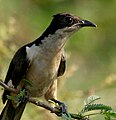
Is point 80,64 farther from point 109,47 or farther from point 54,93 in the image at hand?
point 54,93

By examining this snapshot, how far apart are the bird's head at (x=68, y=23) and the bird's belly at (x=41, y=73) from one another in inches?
12.9

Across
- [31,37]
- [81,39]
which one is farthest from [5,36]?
[81,39]

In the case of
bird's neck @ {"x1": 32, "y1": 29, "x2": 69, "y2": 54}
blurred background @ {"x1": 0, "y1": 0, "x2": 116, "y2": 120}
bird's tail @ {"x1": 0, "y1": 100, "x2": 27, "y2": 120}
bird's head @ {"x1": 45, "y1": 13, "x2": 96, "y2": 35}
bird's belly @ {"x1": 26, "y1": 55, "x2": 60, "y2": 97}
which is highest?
blurred background @ {"x1": 0, "y1": 0, "x2": 116, "y2": 120}

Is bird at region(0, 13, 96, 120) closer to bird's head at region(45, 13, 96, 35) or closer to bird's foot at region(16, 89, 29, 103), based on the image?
bird's head at region(45, 13, 96, 35)

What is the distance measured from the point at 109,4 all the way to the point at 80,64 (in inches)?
47.7

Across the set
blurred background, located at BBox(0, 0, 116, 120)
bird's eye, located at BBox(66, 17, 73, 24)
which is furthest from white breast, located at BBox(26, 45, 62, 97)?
blurred background, located at BBox(0, 0, 116, 120)

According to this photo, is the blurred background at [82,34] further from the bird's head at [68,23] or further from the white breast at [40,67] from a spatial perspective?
the bird's head at [68,23]

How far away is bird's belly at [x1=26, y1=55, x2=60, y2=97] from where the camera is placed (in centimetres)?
786

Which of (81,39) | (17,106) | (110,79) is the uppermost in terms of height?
(81,39)

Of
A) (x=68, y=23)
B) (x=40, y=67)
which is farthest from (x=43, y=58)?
(x=68, y=23)

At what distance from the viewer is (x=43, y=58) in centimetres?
782

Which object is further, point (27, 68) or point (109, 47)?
point (109, 47)

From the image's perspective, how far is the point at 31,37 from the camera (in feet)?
39.3

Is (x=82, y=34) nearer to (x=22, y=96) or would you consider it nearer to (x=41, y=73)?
(x=41, y=73)
